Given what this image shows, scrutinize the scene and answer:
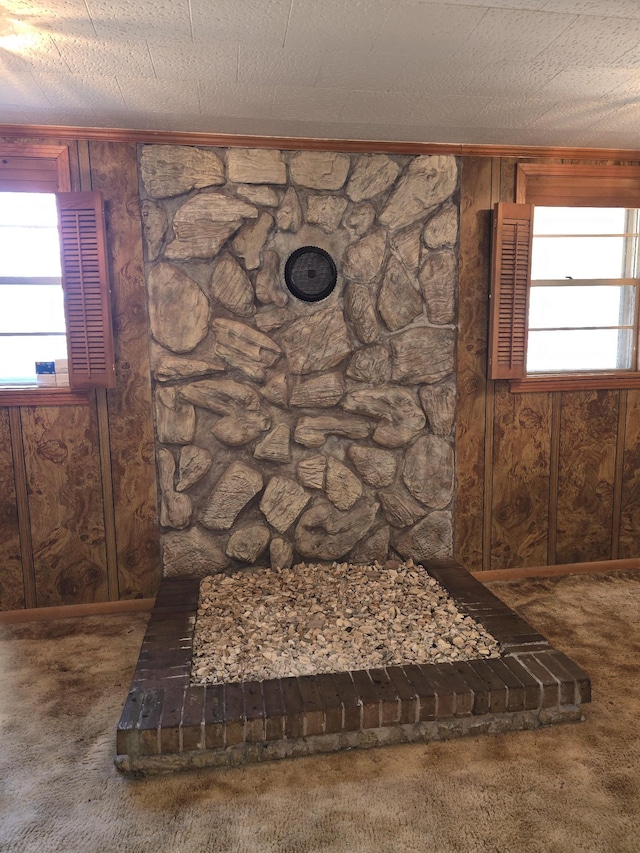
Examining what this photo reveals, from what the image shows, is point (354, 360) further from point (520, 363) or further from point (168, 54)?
point (168, 54)

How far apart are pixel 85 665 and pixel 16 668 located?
0.28 metres

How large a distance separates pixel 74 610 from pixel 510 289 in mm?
2707

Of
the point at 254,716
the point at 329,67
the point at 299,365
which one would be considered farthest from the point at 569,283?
the point at 254,716

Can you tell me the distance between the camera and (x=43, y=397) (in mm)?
2998

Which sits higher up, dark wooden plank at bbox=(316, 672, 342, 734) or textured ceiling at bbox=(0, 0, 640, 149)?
textured ceiling at bbox=(0, 0, 640, 149)

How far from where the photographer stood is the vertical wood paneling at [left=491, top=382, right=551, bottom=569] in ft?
11.3

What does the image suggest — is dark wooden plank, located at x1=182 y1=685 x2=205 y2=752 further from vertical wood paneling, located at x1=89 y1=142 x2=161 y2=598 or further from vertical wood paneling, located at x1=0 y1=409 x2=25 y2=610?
vertical wood paneling, located at x1=0 y1=409 x2=25 y2=610

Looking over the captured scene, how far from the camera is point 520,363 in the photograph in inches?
130

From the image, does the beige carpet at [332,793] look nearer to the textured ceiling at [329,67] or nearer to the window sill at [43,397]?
the window sill at [43,397]

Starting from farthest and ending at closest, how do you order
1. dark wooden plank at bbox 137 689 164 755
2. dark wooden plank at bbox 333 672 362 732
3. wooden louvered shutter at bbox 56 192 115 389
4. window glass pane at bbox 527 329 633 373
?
window glass pane at bbox 527 329 633 373 < wooden louvered shutter at bbox 56 192 115 389 < dark wooden plank at bbox 333 672 362 732 < dark wooden plank at bbox 137 689 164 755

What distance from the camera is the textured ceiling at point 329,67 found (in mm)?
1818

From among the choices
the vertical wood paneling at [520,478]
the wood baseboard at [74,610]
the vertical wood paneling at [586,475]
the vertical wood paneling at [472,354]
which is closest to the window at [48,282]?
the wood baseboard at [74,610]

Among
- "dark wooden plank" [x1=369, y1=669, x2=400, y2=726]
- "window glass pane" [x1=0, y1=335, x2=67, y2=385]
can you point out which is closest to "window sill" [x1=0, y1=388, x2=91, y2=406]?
"window glass pane" [x1=0, y1=335, x2=67, y2=385]

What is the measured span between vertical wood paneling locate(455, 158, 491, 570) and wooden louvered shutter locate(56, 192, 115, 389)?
5.73 ft
